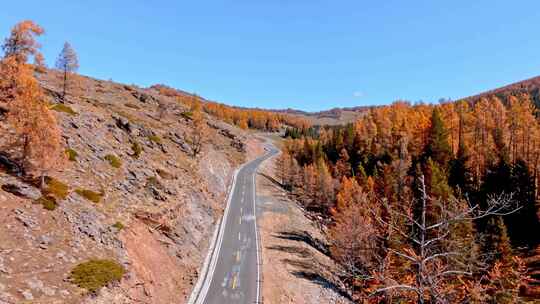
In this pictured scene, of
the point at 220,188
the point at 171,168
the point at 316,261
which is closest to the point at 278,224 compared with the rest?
the point at 316,261

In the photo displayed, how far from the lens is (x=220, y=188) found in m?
54.9

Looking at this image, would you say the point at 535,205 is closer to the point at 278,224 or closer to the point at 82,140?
the point at 278,224

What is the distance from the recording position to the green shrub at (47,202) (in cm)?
1917

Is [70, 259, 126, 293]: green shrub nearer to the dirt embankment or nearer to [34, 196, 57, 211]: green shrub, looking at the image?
[34, 196, 57, 211]: green shrub

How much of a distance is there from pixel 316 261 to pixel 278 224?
1028 cm

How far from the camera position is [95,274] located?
1686 cm

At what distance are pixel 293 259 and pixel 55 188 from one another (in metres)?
24.7

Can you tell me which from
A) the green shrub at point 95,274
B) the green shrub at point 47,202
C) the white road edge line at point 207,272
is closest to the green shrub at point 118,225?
the green shrub at point 95,274

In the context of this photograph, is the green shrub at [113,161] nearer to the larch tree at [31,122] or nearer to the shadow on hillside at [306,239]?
the larch tree at [31,122]

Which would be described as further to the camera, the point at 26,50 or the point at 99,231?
the point at 26,50

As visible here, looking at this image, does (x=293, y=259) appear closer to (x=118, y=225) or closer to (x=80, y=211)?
(x=118, y=225)

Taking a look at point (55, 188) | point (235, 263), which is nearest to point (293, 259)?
point (235, 263)

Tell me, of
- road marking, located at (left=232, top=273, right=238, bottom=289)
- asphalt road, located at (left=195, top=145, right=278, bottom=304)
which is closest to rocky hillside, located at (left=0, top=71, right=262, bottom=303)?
asphalt road, located at (left=195, top=145, right=278, bottom=304)

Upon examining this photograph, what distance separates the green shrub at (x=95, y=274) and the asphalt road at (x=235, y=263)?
692cm
